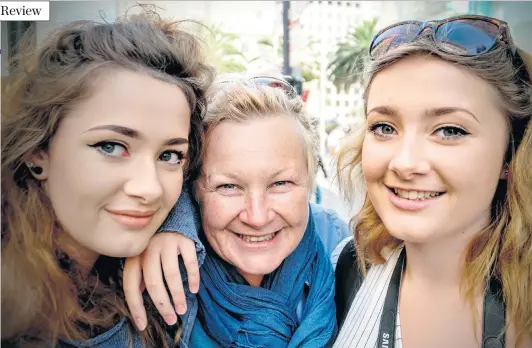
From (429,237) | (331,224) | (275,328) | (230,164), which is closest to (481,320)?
(429,237)

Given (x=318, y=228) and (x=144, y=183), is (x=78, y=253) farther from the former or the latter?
(x=318, y=228)

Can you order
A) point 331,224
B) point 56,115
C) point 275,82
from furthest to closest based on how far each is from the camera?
point 331,224
point 275,82
point 56,115

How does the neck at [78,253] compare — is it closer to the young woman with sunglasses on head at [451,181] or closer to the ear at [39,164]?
the ear at [39,164]

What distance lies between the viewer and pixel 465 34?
101 centimetres

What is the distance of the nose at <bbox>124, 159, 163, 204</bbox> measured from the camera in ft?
2.97

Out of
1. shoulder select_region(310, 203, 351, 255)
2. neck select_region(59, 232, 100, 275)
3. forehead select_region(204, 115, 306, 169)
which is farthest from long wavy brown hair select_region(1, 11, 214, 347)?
shoulder select_region(310, 203, 351, 255)

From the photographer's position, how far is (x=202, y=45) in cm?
107

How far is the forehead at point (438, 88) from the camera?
99 cm

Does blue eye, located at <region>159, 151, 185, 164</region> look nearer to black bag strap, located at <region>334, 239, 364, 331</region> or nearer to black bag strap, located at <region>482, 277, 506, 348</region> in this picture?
black bag strap, located at <region>334, 239, 364, 331</region>

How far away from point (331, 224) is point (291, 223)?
1.59 ft

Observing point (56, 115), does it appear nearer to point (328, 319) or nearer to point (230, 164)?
point (230, 164)

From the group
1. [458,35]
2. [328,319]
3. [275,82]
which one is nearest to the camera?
[458,35]

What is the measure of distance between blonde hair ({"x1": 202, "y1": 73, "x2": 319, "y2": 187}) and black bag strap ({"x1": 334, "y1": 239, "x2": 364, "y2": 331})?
0.96 ft

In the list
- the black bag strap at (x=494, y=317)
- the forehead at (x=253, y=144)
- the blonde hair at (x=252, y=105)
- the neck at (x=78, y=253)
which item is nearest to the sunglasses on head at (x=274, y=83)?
the blonde hair at (x=252, y=105)
